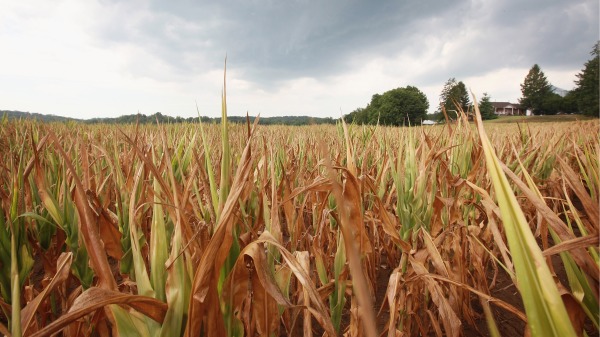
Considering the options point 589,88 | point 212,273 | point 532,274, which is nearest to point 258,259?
point 212,273

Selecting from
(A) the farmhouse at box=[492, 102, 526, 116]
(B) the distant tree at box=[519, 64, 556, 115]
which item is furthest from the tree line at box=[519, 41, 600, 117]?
(A) the farmhouse at box=[492, 102, 526, 116]

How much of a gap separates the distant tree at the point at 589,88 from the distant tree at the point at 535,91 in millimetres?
5157

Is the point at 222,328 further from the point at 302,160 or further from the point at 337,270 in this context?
the point at 302,160

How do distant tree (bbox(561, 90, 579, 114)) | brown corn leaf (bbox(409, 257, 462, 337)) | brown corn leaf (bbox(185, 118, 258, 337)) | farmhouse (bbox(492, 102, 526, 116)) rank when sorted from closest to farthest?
brown corn leaf (bbox(185, 118, 258, 337)) → brown corn leaf (bbox(409, 257, 462, 337)) → distant tree (bbox(561, 90, 579, 114)) → farmhouse (bbox(492, 102, 526, 116))

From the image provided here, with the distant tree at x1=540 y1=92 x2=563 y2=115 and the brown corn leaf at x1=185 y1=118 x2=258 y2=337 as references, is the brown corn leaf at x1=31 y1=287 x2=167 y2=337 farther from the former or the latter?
the distant tree at x1=540 y1=92 x2=563 y2=115

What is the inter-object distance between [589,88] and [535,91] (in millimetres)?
11657

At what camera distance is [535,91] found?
47.2m

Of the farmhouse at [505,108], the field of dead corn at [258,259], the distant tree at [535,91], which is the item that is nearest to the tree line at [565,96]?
the distant tree at [535,91]

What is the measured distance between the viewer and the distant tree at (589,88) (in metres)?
32.8

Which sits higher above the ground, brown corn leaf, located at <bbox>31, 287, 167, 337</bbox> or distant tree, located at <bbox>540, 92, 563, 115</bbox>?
distant tree, located at <bbox>540, 92, 563, 115</bbox>

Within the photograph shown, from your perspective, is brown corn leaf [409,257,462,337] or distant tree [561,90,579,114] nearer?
brown corn leaf [409,257,462,337]

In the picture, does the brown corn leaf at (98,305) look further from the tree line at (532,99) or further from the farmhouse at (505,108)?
the farmhouse at (505,108)

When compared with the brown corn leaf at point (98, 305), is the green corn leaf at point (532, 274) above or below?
above

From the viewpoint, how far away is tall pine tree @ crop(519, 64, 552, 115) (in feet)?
151
